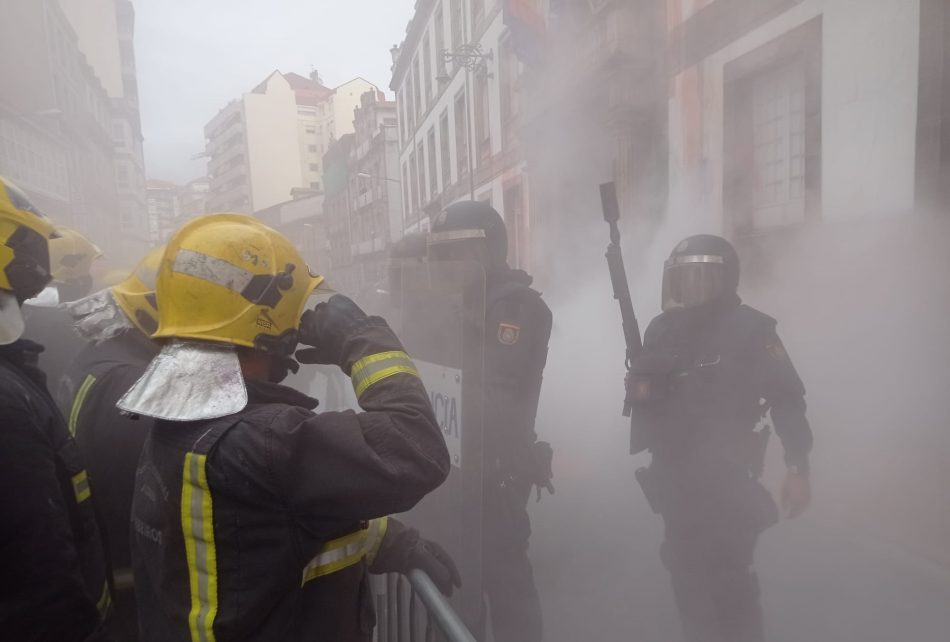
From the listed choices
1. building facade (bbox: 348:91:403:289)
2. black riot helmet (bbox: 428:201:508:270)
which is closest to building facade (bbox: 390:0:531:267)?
building facade (bbox: 348:91:403:289)

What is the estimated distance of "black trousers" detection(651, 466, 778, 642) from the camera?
7.76 ft

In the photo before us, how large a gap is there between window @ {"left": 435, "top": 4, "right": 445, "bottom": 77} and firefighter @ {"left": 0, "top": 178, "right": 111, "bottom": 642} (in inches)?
202

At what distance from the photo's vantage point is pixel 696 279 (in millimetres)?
2469

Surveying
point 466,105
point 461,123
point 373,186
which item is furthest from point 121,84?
point 466,105

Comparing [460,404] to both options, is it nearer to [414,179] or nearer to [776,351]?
[776,351]

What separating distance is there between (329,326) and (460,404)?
63 cm

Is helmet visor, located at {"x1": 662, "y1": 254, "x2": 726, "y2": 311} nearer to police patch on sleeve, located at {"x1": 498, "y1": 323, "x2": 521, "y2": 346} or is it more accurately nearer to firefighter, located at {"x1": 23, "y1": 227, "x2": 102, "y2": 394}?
police patch on sleeve, located at {"x1": 498, "y1": 323, "x2": 521, "y2": 346}

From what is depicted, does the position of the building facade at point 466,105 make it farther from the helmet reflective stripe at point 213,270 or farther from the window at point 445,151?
the helmet reflective stripe at point 213,270

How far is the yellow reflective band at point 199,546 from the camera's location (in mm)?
967

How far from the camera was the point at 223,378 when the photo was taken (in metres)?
1.05

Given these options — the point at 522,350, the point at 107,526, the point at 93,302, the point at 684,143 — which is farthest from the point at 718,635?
the point at 684,143

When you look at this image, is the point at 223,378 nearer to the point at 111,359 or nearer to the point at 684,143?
the point at 111,359

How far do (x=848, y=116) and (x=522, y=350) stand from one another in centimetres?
244

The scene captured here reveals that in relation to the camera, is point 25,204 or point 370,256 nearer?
point 25,204
